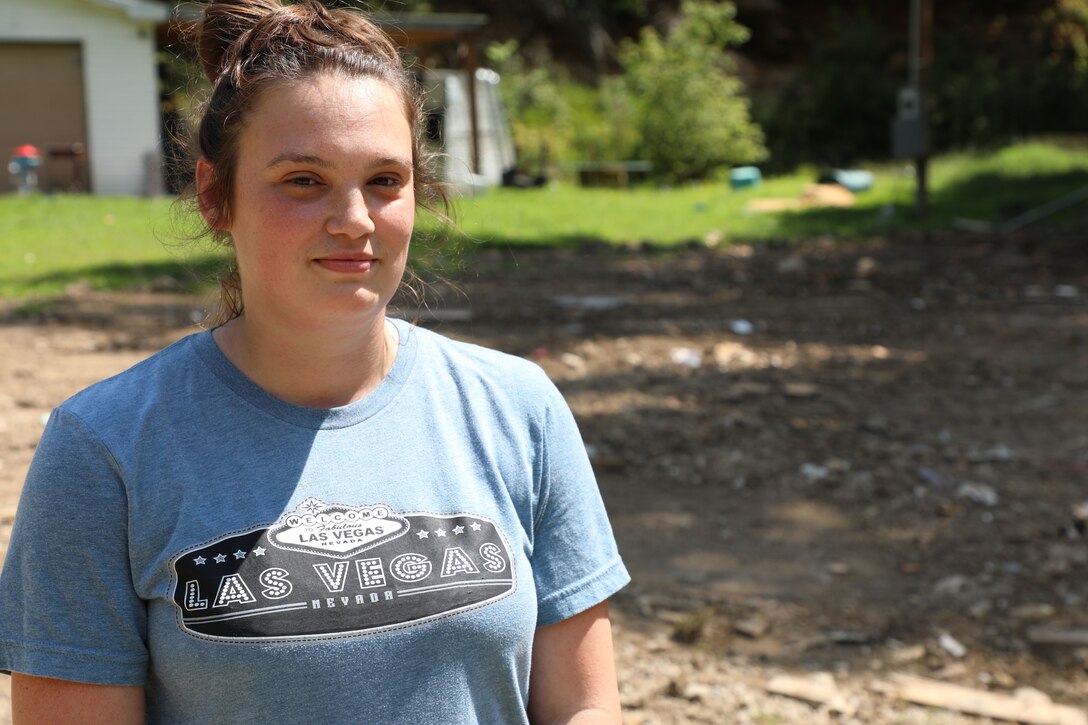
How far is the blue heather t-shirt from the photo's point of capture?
165 cm

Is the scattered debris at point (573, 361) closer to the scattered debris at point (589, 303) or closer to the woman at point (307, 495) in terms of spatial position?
the scattered debris at point (589, 303)

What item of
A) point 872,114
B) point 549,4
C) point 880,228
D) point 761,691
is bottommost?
point 761,691

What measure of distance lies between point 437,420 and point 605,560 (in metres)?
0.35

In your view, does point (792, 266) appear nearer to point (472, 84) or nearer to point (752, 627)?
point (752, 627)

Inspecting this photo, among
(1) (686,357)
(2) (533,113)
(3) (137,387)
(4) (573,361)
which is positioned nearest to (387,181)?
(3) (137,387)

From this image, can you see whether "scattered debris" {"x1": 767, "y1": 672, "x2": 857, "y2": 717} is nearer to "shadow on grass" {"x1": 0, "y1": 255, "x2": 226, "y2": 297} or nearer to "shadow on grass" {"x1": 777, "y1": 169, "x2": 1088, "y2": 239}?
"shadow on grass" {"x1": 0, "y1": 255, "x2": 226, "y2": 297}

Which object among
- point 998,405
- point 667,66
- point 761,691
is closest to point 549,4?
point 667,66

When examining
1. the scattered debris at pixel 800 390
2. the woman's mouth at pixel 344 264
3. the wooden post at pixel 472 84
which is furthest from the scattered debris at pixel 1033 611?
the wooden post at pixel 472 84

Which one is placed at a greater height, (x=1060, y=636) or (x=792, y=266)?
(x=792, y=266)

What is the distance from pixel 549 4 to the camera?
31891 mm

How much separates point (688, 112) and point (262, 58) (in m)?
22.1

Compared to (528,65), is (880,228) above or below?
below

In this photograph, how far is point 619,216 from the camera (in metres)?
16.8

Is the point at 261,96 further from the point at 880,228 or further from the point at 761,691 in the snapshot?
the point at 880,228
